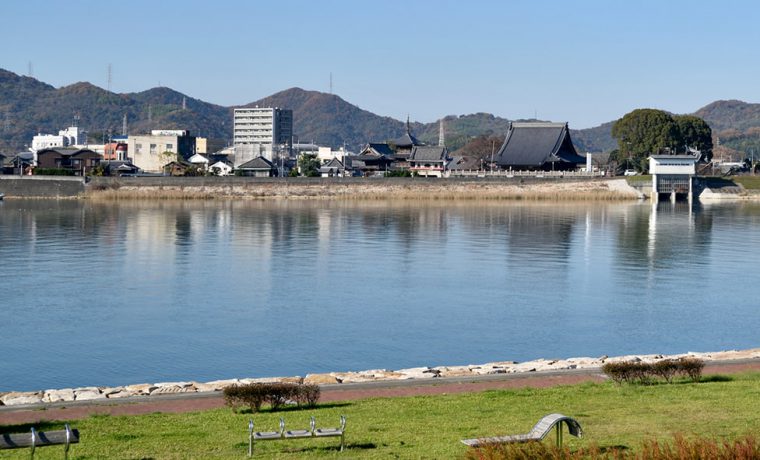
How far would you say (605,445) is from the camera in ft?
29.3

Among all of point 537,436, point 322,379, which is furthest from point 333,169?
point 537,436

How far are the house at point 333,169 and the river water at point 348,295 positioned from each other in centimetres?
4705

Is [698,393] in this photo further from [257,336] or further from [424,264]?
[424,264]

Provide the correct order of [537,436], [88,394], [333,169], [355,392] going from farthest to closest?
[333,169] → [88,394] → [355,392] → [537,436]

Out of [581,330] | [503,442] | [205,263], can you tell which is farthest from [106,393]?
[205,263]

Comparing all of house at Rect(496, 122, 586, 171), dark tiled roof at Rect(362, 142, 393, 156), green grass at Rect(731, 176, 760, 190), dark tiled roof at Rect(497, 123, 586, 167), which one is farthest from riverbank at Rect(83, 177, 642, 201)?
dark tiled roof at Rect(362, 142, 393, 156)

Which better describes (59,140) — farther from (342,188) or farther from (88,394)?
(88,394)

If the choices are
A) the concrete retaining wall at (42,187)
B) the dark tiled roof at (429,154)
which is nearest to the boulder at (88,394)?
the concrete retaining wall at (42,187)

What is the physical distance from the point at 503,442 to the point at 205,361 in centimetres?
1041

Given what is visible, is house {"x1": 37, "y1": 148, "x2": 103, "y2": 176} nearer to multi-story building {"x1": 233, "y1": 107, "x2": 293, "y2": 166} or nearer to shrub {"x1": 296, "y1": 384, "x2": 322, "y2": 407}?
multi-story building {"x1": 233, "y1": 107, "x2": 293, "y2": 166}

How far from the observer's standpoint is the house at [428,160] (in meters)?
96.4

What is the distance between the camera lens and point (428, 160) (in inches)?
3831

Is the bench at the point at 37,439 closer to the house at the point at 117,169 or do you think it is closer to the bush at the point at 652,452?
the bush at the point at 652,452

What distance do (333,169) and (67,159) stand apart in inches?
1004
